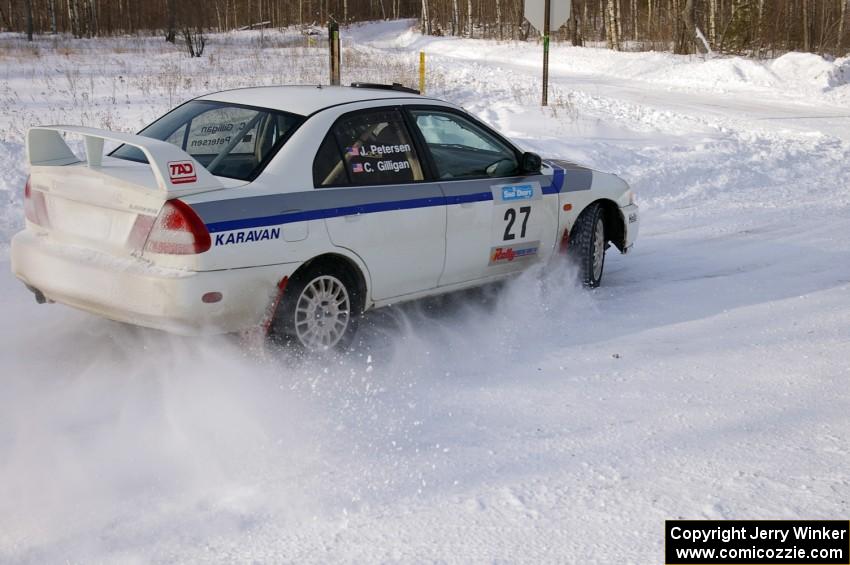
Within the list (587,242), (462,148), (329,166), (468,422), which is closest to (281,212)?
(329,166)

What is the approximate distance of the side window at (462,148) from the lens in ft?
19.4

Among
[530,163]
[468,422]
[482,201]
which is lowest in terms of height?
[468,422]

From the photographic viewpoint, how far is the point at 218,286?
462 centimetres

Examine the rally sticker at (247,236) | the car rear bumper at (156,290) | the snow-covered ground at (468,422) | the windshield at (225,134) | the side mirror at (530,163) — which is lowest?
the snow-covered ground at (468,422)

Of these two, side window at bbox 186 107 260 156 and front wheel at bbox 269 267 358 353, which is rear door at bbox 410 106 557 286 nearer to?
front wheel at bbox 269 267 358 353

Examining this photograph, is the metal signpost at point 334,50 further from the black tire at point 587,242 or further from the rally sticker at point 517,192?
the rally sticker at point 517,192

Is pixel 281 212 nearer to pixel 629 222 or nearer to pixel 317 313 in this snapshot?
pixel 317 313

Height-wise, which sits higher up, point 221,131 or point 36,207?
point 221,131

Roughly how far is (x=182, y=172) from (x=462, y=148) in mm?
2237

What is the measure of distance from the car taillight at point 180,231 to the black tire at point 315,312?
23.4 inches

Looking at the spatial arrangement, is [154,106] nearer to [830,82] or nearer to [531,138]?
[531,138]

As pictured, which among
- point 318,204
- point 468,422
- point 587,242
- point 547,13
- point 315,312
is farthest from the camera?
point 547,13

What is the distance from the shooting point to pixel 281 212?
15.9ft

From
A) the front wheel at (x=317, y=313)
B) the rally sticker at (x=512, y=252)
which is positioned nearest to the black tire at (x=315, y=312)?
the front wheel at (x=317, y=313)
